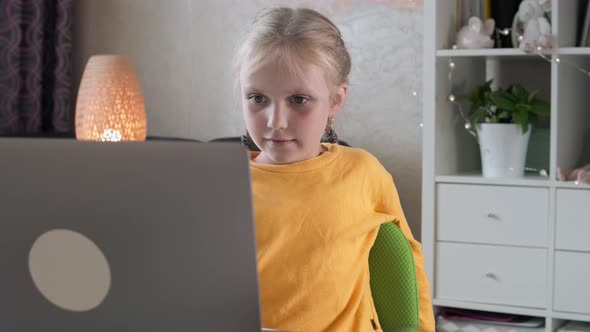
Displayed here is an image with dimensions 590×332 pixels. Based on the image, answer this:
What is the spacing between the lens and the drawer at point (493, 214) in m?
2.39

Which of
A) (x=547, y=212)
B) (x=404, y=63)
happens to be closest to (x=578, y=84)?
(x=547, y=212)

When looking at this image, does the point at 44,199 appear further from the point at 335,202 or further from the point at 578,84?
the point at 578,84

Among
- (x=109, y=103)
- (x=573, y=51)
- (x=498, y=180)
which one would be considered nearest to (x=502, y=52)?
(x=573, y=51)

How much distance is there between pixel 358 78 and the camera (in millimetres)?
2943

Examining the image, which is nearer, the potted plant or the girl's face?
the girl's face

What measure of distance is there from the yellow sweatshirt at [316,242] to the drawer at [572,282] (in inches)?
50.1

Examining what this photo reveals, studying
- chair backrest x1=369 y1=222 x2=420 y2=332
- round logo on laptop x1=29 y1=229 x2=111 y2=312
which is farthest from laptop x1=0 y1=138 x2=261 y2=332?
chair backrest x1=369 y1=222 x2=420 y2=332

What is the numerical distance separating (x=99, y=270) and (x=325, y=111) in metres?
0.55

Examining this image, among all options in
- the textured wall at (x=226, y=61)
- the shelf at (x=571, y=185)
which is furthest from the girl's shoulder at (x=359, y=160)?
the textured wall at (x=226, y=61)

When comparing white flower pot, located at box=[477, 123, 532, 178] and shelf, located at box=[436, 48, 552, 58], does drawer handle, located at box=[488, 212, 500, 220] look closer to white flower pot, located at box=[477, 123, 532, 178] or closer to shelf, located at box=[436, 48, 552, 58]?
white flower pot, located at box=[477, 123, 532, 178]

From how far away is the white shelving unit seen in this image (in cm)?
235

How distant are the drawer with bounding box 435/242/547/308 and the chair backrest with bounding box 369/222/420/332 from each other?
127 centimetres

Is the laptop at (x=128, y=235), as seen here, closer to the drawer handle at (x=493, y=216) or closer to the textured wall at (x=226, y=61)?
the drawer handle at (x=493, y=216)

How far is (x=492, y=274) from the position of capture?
247 cm
